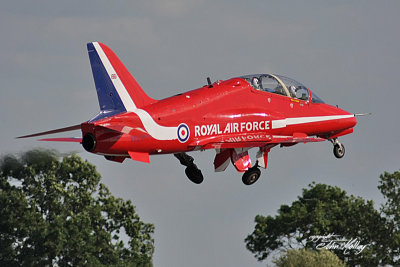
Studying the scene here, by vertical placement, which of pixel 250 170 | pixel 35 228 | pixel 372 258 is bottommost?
pixel 250 170

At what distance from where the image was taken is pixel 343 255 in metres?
89.1

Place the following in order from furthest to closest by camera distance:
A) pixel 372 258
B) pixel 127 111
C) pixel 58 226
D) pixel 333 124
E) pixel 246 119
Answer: pixel 372 258 → pixel 58 226 → pixel 333 124 → pixel 246 119 → pixel 127 111

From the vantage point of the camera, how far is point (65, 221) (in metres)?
84.1

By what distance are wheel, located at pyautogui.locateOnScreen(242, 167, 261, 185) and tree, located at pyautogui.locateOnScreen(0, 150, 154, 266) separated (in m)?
37.3

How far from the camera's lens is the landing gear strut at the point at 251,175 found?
148 ft

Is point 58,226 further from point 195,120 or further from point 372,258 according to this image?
point 195,120

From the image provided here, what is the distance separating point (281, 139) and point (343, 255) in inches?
1806

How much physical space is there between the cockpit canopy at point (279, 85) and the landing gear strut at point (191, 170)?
394cm

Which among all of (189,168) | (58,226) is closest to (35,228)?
(58,226)

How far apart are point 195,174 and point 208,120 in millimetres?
4351

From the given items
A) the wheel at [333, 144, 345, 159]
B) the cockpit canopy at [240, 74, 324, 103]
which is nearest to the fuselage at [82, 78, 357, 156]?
the cockpit canopy at [240, 74, 324, 103]

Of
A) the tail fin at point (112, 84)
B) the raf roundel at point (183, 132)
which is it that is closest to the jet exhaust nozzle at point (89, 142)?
the tail fin at point (112, 84)

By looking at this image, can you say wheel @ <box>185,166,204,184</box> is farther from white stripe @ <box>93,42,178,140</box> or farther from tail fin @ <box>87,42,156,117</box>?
tail fin @ <box>87,42,156,117</box>

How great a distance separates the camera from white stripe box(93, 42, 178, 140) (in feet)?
132
